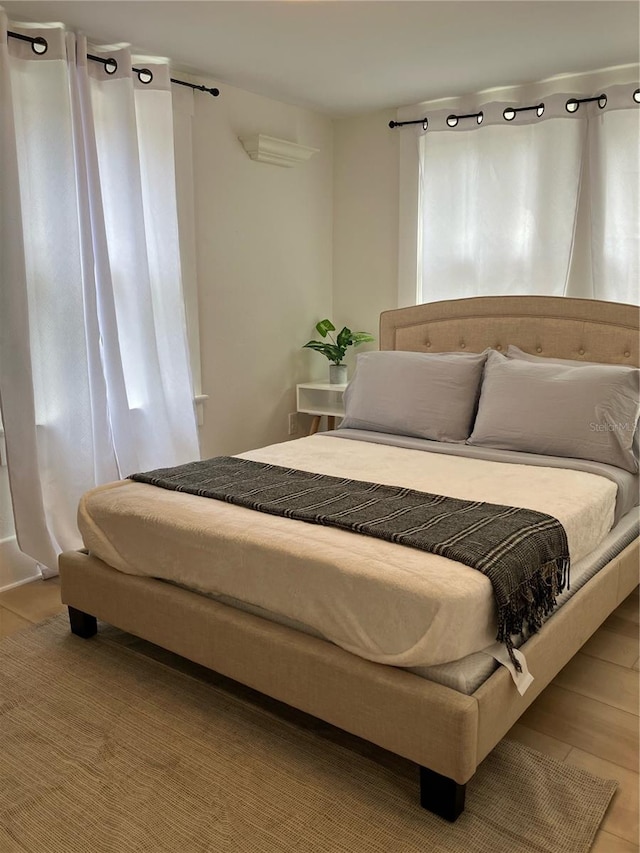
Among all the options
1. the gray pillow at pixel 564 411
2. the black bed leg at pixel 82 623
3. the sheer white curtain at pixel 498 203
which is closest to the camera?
the black bed leg at pixel 82 623

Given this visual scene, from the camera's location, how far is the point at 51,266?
3104 millimetres

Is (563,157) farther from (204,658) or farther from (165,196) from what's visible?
(204,658)

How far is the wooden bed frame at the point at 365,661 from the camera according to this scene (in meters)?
1.71

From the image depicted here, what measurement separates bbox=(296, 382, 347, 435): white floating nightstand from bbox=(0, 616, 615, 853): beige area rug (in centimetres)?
223

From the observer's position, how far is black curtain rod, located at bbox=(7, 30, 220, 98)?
2.93 metres

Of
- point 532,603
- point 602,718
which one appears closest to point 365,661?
point 532,603

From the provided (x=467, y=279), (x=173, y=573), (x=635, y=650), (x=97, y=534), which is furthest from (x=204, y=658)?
(x=467, y=279)

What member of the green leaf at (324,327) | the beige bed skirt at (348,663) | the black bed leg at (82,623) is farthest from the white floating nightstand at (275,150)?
the black bed leg at (82,623)

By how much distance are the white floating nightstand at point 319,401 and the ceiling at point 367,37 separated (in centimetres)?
168

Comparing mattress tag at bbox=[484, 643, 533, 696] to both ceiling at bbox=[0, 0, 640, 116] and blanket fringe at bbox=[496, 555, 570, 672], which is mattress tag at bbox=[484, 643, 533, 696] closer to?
blanket fringe at bbox=[496, 555, 570, 672]

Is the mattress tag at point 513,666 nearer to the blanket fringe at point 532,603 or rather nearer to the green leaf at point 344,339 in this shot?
the blanket fringe at point 532,603

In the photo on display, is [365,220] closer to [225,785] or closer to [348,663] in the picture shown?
[348,663]

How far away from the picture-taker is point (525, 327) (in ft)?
11.6

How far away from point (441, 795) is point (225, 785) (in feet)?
1.87
